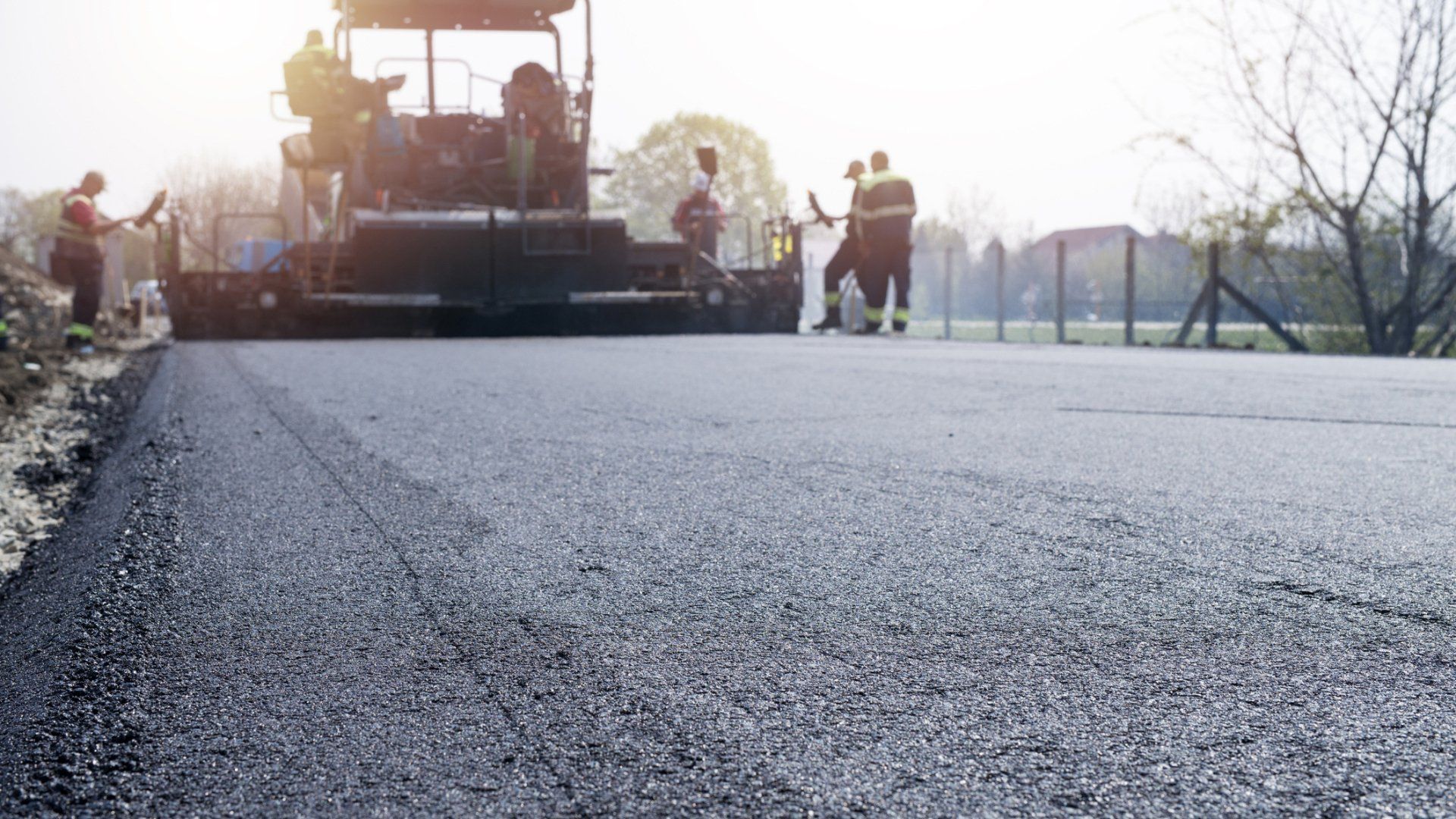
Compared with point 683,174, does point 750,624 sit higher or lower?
lower

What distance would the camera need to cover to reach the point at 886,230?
15.7m

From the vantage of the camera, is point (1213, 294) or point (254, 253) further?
point (254, 253)

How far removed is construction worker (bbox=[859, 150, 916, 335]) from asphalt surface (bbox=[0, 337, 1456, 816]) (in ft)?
34.9

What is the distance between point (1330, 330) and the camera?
49.4ft

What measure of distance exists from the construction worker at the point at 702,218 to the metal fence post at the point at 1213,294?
577 centimetres

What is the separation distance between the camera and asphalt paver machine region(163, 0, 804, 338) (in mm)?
13812

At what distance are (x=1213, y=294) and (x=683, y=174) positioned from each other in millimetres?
38198

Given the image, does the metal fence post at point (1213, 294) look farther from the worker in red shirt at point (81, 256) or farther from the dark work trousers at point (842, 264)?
the worker in red shirt at point (81, 256)

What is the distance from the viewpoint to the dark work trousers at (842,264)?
55.5 ft

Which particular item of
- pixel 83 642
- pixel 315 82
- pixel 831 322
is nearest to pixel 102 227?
pixel 315 82

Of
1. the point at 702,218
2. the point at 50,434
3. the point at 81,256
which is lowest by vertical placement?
the point at 50,434

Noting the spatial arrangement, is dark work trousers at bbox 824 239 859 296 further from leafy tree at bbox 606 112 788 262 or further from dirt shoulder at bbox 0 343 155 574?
leafy tree at bbox 606 112 788 262

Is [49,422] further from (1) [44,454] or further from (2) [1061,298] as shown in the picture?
(2) [1061,298]

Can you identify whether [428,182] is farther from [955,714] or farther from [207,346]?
[955,714]
